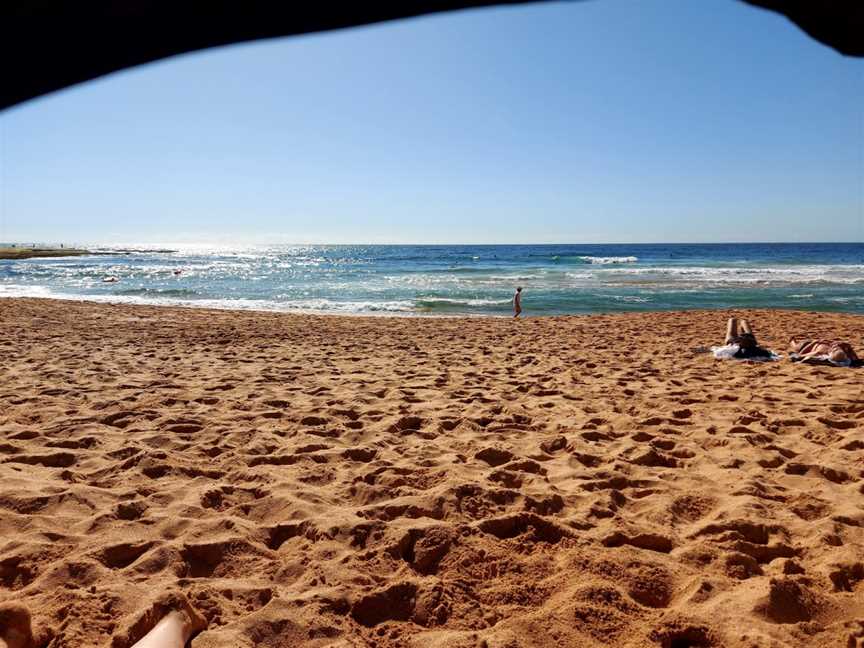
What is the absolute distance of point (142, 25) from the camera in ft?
2.09

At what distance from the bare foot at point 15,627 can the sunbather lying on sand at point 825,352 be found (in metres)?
Answer: 8.32

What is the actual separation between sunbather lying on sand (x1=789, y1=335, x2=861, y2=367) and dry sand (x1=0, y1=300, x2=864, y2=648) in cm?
40

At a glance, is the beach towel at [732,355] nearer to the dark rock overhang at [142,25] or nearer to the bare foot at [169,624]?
the bare foot at [169,624]

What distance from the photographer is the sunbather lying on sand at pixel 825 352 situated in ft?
22.6

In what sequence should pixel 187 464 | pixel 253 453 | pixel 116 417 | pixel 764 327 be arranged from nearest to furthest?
pixel 187 464 → pixel 253 453 → pixel 116 417 → pixel 764 327

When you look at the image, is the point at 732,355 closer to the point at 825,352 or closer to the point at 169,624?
the point at 825,352

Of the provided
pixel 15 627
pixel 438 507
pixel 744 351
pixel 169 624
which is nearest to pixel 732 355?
pixel 744 351

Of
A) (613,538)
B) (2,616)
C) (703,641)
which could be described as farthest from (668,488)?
(2,616)

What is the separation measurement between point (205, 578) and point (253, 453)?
153cm

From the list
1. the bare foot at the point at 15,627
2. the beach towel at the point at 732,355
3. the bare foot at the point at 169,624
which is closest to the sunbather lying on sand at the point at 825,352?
the beach towel at the point at 732,355

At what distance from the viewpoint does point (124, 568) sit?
2504 millimetres

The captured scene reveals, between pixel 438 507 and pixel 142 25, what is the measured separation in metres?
2.85

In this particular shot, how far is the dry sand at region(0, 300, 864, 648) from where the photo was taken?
7.21 feet

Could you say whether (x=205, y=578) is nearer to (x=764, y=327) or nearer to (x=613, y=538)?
(x=613, y=538)
